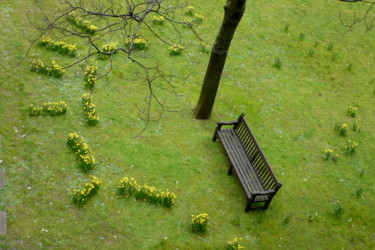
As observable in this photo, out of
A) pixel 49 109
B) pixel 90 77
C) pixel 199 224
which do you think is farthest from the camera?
pixel 90 77

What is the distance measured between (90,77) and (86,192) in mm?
4312

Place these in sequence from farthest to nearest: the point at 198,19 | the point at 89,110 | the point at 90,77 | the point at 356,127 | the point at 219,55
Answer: the point at 198,19, the point at 356,127, the point at 90,77, the point at 89,110, the point at 219,55

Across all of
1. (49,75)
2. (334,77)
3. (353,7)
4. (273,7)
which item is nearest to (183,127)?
(49,75)

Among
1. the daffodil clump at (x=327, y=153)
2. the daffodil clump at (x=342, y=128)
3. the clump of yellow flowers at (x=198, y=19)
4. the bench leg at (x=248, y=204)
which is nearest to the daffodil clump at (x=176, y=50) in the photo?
the clump of yellow flowers at (x=198, y=19)

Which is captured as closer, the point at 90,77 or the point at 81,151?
Answer: the point at 81,151

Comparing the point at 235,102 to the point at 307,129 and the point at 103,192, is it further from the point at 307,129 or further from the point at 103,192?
the point at 103,192

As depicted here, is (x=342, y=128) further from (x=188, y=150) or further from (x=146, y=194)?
(x=146, y=194)

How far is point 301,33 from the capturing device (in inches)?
631

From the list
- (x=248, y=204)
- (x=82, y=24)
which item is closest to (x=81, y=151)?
(x=248, y=204)

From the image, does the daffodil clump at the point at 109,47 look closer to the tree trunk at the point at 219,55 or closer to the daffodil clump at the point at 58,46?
the daffodil clump at the point at 58,46

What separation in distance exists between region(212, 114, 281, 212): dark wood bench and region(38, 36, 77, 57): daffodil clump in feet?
17.2

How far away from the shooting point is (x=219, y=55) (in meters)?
10.4

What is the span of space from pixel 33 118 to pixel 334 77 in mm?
10300

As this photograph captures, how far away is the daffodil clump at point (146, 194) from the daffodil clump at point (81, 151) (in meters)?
0.88
